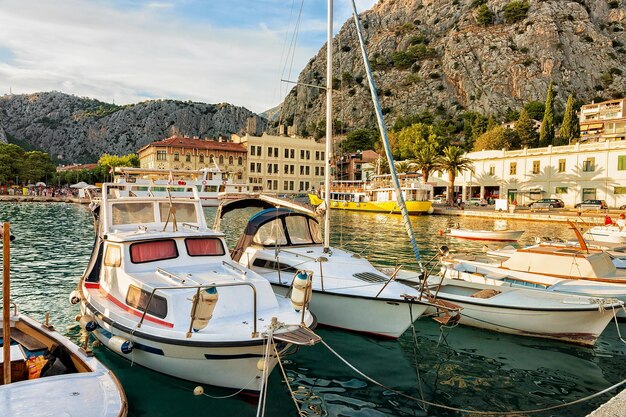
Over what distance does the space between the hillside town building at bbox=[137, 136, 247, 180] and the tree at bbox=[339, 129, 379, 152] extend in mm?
30196

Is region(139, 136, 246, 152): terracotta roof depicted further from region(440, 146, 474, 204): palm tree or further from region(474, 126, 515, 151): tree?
region(474, 126, 515, 151): tree

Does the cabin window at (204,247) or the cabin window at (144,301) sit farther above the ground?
the cabin window at (204,247)

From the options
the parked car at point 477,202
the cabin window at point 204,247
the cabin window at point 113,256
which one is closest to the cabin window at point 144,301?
the cabin window at point 113,256

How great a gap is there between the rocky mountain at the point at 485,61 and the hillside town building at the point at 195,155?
134 feet

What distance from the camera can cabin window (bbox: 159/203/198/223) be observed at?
13000 mm

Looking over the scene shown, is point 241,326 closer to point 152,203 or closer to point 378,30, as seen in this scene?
point 152,203

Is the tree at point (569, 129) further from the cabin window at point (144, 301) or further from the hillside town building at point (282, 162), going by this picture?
the cabin window at point (144, 301)

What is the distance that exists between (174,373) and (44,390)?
2.97m

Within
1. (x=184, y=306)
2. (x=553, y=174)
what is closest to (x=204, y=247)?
(x=184, y=306)

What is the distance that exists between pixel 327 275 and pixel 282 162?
275 feet

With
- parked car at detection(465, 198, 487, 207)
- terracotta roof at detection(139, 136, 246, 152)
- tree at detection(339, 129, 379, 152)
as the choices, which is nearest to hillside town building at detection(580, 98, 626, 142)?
parked car at detection(465, 198, 487, 207)

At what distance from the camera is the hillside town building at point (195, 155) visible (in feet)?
288

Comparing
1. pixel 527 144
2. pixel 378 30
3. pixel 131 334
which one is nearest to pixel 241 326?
pixel 131 334

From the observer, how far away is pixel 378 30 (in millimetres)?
164625
